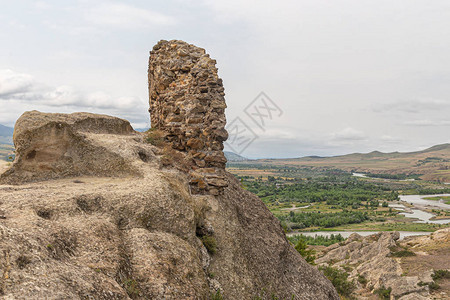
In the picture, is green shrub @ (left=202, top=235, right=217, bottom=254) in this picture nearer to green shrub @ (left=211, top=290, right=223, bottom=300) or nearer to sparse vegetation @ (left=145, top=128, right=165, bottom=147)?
green shrub @ (left=211, top=290, right=223, bottom=300)

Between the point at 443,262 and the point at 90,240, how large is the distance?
51.8 m

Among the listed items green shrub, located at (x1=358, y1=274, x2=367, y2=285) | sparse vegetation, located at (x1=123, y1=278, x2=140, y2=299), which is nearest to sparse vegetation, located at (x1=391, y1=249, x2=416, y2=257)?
green shrub, located at (x1=358, y1=274, x2=367, y2=285)

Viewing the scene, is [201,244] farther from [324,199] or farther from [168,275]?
[324,199]

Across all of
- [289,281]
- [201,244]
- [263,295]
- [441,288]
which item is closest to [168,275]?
[201,244]

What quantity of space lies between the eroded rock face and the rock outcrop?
44 mm

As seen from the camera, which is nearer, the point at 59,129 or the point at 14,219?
the point at 14,219

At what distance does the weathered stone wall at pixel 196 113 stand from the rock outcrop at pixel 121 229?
0.31m

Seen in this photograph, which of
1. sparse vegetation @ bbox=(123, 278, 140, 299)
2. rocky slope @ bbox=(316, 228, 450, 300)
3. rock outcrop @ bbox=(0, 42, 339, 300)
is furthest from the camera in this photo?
rocky slope @ bbox=(316, 228, 450, 300)

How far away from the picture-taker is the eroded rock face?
13500 mm

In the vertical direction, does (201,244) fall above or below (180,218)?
below

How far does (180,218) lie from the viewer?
11422 millimetres

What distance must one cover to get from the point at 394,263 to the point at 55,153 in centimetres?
4709

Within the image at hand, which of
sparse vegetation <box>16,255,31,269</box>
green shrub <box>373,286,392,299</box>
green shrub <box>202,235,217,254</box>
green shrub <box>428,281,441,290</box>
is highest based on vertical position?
sparse vegetation <box>16,255,31,269</box>

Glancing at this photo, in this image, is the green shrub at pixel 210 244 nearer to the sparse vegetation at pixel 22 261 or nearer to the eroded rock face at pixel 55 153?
the eroded rock face at pixel 55 153
